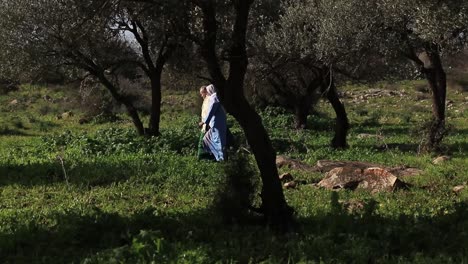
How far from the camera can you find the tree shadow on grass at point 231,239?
5320 millimetres

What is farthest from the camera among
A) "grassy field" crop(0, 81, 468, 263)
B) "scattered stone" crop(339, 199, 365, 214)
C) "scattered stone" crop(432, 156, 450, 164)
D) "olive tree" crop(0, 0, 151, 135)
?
"olive tree" crop(0, 0, 151, 135)

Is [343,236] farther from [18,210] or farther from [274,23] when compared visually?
[274,23]

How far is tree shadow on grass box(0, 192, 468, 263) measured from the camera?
17.5 feet

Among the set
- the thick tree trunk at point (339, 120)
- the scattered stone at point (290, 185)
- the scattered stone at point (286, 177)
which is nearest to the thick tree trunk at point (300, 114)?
the thick tree trunk at point (339, 120)

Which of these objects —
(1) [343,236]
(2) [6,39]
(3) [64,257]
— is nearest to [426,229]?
(1) [343,236]

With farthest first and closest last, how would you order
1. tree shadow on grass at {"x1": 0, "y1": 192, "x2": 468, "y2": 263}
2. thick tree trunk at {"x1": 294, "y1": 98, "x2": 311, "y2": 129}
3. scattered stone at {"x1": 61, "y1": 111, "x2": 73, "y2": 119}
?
1. scattered stone at {"x1": 61, "y1": 111, "x2": 73, "y2": 119}
2. thick tree trunk at {"x1": 294, "y1": 98, "x2": 311, "y2": 129}
3. tree shadow on grass at {"x1": 0, "y1": 192, "x2": 468, "y2": 263}

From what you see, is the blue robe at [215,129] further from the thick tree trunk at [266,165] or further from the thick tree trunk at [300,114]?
the thick tree trunk at [300,114]

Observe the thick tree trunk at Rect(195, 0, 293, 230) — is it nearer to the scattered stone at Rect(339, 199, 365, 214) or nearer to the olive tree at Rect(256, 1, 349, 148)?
the scattered stone at Rect(339, 199, 365, 214)

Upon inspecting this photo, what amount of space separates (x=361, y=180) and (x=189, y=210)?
3106 mm

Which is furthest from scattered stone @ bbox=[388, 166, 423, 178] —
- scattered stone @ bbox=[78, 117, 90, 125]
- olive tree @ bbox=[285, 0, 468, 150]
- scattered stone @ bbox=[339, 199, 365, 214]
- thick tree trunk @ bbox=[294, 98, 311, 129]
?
scattered stone @ bbox=[78, 117, 90, 125]

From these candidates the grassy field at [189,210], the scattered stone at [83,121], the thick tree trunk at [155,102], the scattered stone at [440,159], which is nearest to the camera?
the grassy field at [189,210]

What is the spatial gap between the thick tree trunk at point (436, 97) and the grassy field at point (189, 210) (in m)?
0.37

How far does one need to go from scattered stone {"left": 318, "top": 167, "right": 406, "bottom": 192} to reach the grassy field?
250 mm

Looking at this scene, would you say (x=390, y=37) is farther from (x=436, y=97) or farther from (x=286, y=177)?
(x=286, y=177)
